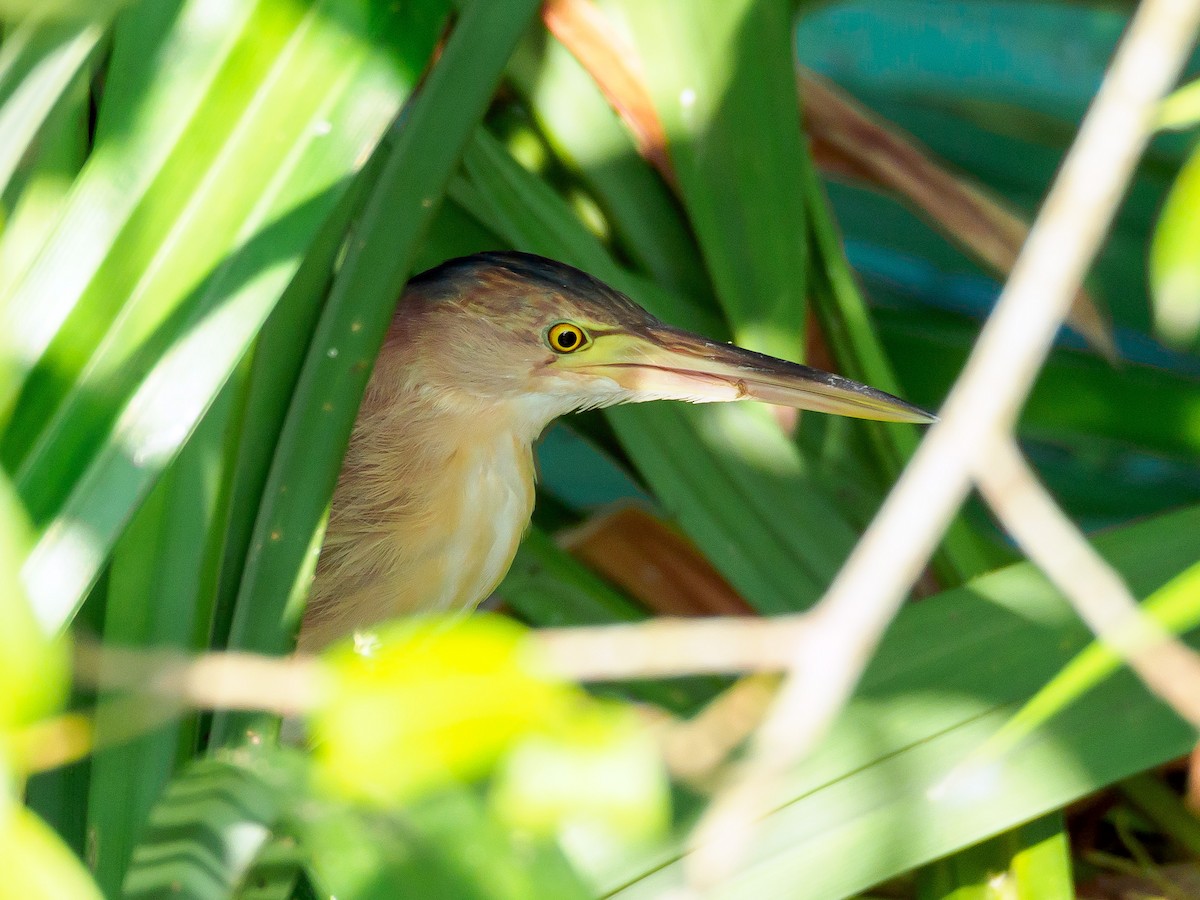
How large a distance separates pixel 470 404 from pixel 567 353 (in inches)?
4.8

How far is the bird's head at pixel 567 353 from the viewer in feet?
3.41

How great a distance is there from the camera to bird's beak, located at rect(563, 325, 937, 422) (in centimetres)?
103

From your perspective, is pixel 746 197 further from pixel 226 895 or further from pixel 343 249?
pixel 226 895

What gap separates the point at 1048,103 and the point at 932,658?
57.9 inches

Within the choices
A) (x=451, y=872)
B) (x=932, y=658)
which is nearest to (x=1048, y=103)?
(x=932, y=658)

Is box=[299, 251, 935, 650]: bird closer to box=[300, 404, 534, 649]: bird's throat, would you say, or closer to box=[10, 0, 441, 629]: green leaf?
box=[300, 404, 534, 649]: bird's throat

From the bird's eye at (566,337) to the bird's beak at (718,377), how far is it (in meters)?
0.01

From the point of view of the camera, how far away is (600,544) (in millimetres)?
1465

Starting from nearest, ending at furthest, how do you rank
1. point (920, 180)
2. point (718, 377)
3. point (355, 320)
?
1. point (355, 320)
2. point (718, 377)
3. point (920, 180)

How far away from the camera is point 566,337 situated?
3.57 feet

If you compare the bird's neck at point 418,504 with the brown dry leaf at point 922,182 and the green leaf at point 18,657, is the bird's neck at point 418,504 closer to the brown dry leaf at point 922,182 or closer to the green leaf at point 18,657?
the brown dry leaf at point 922,182

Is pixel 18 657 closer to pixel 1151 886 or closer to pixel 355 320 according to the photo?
pixel 355 320

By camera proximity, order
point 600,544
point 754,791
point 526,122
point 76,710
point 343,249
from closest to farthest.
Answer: point 754,791
point 76,710
point 343,249
point 526,122
point 600,544

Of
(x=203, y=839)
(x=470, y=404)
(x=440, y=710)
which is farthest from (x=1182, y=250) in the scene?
(x=470, y=404)
